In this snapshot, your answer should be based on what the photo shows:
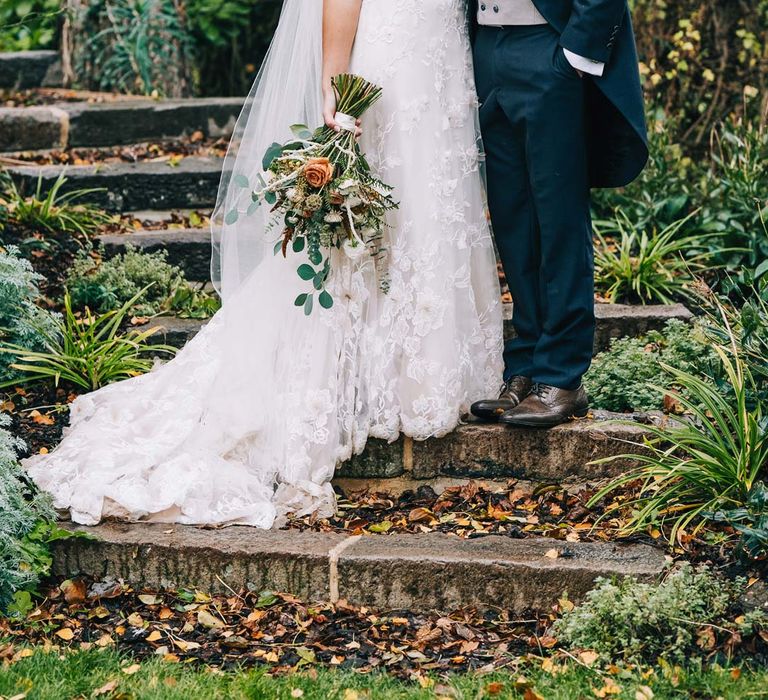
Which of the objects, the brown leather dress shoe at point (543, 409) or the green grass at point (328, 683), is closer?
the green grass at point (328, 683)

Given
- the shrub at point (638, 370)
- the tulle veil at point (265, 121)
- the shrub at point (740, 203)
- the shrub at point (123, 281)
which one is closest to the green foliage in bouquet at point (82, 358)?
the shrub at point (123, 281)

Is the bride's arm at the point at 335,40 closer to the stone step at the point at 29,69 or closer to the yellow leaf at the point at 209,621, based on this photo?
the yellow leaf at the point at 209,621

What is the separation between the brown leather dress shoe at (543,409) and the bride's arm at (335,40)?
3.80ft

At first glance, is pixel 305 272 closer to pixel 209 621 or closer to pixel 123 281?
pixel 209 621

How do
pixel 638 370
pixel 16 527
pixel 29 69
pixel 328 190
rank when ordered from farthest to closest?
pixel 29 69, pixel 638 370, pixel 328 190, pixel 16 527

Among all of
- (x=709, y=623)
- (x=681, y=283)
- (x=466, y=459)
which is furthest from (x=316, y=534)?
(x=681, y=283)

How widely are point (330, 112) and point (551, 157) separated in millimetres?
762

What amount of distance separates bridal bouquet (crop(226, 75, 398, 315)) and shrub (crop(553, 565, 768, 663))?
134cm

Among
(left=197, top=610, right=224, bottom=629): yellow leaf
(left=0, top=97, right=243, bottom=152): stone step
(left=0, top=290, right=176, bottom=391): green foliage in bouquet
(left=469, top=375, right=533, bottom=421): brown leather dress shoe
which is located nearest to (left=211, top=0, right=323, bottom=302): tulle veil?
(left=0, top=290, right=176, bottom=391): green foliage in bouquet

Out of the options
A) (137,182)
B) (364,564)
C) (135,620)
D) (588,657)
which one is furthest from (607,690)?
(137,182)

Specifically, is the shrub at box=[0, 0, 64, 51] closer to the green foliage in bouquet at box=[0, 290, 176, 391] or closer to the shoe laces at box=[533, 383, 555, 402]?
the green foliage in bouquet at box=[0, 290, 176, 391]

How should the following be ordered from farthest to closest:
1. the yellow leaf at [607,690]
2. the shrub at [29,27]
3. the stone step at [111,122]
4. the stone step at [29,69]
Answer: the shrub at [29,27] → the stone step at [29,69] → the stone step at [111,122] → the yellow leaf at [607,690]

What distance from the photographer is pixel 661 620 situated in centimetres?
297

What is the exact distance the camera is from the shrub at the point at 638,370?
4.16 m
